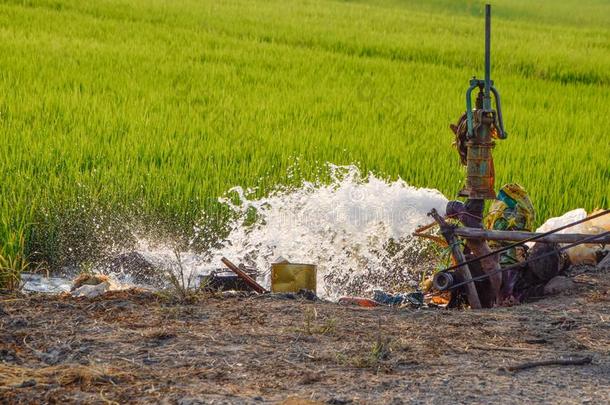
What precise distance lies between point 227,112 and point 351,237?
150 inches

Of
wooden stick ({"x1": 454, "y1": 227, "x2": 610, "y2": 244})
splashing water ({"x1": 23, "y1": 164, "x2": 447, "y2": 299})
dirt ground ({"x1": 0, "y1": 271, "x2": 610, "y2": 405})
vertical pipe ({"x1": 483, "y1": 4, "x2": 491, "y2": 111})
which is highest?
vertical pipe ({"x1": 483, "y1": 4, "x2": 491, "y2": 111})

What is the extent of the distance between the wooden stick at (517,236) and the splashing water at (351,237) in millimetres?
1399

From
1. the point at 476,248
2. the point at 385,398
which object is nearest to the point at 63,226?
the point at 476,248

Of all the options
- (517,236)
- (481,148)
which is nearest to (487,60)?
(481,148)

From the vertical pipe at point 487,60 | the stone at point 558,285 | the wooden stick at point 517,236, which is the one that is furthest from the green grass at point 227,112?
the vertical pipe at point 487,60

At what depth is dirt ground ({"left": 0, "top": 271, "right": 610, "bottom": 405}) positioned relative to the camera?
3201 mm

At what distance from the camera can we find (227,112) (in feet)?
31.8

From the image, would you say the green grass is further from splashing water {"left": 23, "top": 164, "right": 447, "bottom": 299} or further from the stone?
the stone

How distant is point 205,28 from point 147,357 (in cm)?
1384

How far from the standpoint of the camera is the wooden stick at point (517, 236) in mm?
4379

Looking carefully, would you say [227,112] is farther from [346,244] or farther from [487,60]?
[487,60]

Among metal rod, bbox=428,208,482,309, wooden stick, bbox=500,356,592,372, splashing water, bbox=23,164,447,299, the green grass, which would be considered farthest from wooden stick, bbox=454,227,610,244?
the green grass

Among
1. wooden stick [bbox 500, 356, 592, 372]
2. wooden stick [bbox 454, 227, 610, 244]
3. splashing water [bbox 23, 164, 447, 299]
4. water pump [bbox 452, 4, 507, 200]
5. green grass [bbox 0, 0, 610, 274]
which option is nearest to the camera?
wooden stick [bbox 500, 356, 592, 372]

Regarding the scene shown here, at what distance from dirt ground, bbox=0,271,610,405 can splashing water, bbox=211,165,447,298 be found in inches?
61.6
